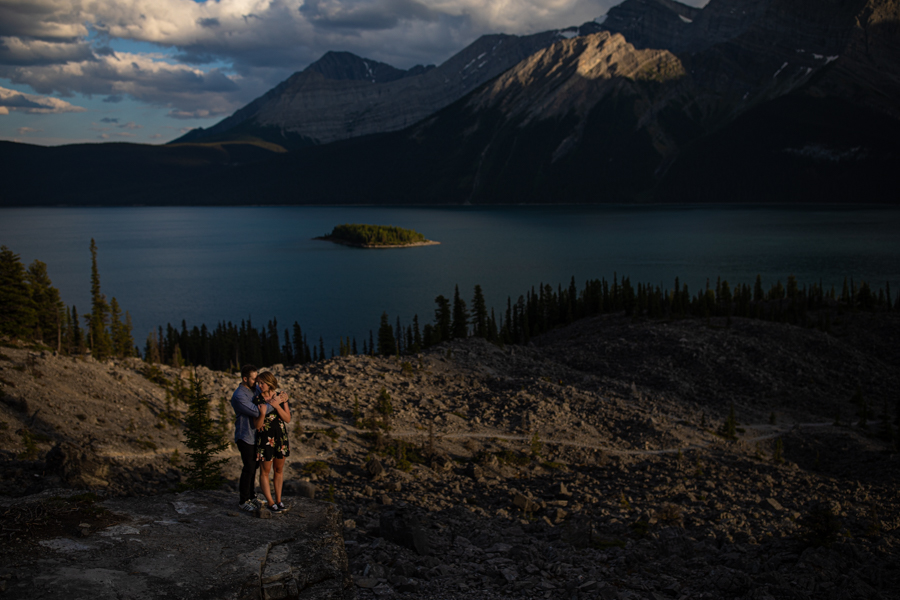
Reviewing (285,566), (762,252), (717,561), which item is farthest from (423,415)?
(762,252)

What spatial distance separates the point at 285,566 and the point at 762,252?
20166 centimetres

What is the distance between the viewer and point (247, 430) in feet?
46.8

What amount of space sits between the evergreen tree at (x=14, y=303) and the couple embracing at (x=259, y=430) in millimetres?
29294

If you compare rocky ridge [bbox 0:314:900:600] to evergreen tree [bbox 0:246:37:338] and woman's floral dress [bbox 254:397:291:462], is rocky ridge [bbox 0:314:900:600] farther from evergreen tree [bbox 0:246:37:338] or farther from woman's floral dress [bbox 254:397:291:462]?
evergreen tree [bbox 0:246:37:338]

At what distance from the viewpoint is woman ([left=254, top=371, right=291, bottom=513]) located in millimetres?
14195

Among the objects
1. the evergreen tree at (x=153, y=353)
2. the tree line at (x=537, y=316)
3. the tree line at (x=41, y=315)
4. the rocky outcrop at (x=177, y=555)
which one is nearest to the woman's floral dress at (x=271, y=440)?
the rocky outcrop at (x=177, y=555)

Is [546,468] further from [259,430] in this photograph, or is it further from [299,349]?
[299,349]

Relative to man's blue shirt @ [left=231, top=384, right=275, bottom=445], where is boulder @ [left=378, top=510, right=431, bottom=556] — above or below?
below

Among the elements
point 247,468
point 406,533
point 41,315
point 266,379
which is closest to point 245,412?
point 266,379

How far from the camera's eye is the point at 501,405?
36250 millimetres

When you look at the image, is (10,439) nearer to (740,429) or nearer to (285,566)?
(285,566)

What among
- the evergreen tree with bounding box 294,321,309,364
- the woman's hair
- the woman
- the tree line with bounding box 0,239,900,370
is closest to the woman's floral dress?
the woman

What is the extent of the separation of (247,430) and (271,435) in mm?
614

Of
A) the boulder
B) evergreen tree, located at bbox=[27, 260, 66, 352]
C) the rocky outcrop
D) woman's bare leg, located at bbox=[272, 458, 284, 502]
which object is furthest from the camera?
evergreen tree, located at bbox=[27, 260, 66, 352]
